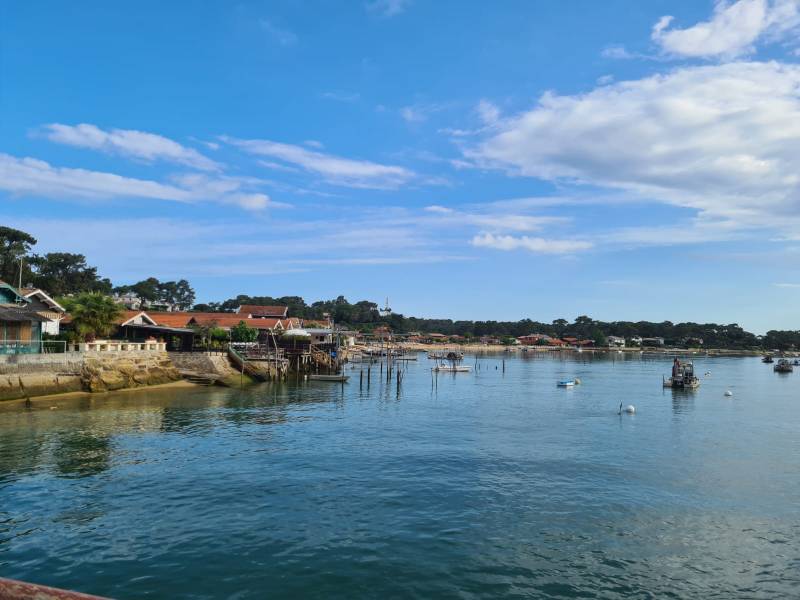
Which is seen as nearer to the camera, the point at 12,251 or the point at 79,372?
the point at 79,372

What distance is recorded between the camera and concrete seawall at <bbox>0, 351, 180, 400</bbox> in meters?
38.5

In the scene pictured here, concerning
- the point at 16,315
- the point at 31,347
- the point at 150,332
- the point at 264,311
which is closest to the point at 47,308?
the point at 31,347

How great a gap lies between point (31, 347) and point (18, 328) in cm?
173

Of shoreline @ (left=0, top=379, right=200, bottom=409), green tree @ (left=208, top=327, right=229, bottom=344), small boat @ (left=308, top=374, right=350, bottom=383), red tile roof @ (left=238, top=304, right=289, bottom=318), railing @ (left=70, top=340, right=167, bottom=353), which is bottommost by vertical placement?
small boat @ (left=308, top=374, right=350, bottom=383)

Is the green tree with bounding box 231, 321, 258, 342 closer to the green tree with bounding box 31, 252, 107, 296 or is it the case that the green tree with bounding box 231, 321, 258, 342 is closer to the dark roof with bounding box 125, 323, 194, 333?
the dark roof with bounding box 125, 323, 194, 333

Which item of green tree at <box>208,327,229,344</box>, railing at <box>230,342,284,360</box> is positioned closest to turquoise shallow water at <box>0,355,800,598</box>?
railing at <box>230,342,284,360</box>

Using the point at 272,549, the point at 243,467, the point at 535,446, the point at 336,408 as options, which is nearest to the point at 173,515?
the point at 272,549

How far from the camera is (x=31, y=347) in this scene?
139ft

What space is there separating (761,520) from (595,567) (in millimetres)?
8319

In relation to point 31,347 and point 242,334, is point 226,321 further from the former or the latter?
point 31,347

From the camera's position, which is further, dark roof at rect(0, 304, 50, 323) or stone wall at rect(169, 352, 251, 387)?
stone wall at rect(169, 352, 251, 387)

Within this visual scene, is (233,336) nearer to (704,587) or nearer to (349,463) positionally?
(349,463)

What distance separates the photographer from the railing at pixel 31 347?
133ft

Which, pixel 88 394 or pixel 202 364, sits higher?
pixel 202 364
